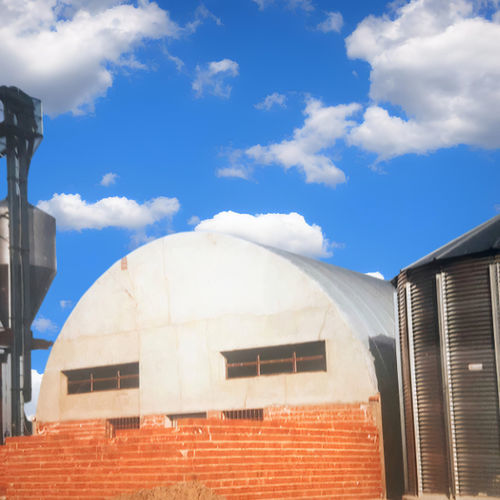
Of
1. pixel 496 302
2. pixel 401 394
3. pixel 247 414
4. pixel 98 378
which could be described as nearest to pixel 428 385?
pixel 401 394

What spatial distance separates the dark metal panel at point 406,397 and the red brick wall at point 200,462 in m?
0.82

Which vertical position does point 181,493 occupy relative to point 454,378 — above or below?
below

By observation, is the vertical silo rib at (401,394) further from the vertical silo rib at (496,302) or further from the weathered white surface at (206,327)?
the vertical silo rib at (496,302)

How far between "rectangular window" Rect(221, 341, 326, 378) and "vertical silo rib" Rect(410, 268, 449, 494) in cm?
317

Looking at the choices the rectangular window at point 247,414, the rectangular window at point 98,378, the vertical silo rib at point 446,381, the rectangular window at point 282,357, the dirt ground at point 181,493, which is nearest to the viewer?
the dirt ground at point 181,493

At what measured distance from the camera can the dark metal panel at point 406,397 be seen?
12256mm

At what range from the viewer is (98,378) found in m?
18.5

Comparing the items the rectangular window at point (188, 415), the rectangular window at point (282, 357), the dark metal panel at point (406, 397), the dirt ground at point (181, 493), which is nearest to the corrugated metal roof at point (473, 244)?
the dark metal panel at point (406, 397)

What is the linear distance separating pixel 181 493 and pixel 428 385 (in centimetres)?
502

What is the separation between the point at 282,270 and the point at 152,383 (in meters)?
4.14

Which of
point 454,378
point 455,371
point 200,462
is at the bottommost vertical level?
point 200,462

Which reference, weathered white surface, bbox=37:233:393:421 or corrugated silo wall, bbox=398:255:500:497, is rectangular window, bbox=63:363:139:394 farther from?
corrugated silo wall, bbox=398:255:500:497

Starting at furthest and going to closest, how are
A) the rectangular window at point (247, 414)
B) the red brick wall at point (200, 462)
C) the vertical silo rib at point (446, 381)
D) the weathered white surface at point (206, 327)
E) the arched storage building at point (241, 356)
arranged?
the rectangular window at point (247, 414) → the weathered white surface at point (206, 327) → the arched storage building at point (241, 356) → the vertical silo rib at point (446, 381) → the red brick wall at point (200, 462)

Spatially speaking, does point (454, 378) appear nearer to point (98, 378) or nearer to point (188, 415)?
point (188, 415)
